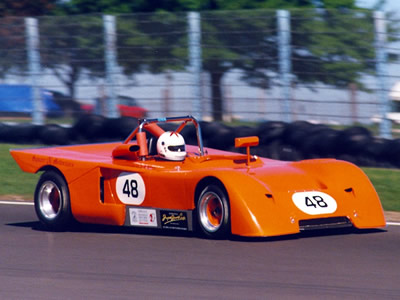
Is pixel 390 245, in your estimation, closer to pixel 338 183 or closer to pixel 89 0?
pixel 338 183

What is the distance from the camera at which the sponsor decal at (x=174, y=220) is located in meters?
7.85

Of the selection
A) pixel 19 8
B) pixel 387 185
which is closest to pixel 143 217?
pixel 387 185

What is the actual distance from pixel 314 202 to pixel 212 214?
904 millimetres

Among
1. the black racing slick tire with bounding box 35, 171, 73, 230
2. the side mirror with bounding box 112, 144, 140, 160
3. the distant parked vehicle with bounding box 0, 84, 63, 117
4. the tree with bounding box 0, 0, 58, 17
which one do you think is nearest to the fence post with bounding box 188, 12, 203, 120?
the distant parked vehicle with bounding box 0, 84, 63, 117

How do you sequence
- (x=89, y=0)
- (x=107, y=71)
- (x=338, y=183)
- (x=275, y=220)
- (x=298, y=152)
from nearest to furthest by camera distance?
(x=275, y=220) → (x=338, y=183) → (x=298, y=152) → (x=107, y=71) → (x=89, y=0)

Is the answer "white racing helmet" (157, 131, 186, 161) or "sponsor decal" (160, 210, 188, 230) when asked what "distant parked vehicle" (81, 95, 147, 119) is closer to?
"white racing helmet" (157, 131, 186, 161)

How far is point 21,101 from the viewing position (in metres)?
16.6

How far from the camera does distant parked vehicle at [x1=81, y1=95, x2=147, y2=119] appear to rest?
15.4 m

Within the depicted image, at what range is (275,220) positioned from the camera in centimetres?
733

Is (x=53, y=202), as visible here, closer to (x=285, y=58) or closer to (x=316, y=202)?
(x=316, y=202)

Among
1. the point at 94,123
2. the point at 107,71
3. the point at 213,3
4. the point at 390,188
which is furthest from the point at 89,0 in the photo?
the point at 390,188

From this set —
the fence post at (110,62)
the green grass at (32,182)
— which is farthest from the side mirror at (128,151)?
the fence post at (110,62)

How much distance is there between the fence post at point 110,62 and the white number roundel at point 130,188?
729 centimetres

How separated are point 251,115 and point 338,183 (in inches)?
243
